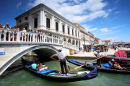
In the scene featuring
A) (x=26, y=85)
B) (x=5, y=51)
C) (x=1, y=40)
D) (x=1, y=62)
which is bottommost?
(x=26, y=85)

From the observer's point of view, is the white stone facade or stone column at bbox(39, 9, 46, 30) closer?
stone column at bbox(39, 9, 46, 30)

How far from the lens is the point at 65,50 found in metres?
11.8

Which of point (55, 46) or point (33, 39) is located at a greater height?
point (33, 39)

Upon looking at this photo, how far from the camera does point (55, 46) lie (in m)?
9.77

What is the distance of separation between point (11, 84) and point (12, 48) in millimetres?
2183

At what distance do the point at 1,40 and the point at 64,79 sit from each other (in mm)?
4389

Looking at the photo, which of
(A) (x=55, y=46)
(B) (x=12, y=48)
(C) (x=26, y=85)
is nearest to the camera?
(C) (x=26, y=85)

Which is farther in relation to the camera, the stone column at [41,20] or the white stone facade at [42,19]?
the white stone facade at [42,19]

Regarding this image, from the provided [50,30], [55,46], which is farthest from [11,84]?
[50,30]

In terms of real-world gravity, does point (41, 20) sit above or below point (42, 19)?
below

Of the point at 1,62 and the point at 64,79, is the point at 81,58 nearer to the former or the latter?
the point at 64,79

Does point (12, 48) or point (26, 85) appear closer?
point (26, 85)

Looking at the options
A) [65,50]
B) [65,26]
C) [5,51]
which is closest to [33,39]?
[5,51]

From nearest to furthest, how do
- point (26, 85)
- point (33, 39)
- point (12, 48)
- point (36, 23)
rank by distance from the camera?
point (26, 85) < point (12, 48) < point (33, 39) < point (36, 23)
